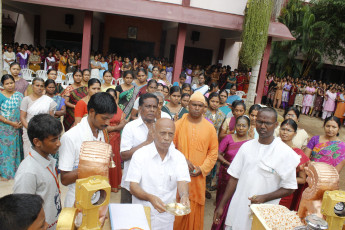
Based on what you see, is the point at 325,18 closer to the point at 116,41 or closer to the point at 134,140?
the point at 116,41

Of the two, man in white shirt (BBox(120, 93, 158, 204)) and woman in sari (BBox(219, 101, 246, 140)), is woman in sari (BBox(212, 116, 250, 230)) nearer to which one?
woman in sari (BBox(219, 101, 246, 140))

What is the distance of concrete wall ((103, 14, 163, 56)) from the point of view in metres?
13.7

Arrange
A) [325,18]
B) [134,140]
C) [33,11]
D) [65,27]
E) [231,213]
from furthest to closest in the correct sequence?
[325,18]
[65,27]
[33,11]
[134,140]
[231,213]

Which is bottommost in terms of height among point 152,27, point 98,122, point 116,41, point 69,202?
point 69,202

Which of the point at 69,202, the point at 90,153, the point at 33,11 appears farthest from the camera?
the point at 33,11

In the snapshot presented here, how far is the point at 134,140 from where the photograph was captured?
2811mm

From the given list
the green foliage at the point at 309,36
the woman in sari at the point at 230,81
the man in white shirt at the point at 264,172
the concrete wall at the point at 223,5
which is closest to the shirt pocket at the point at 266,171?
the man in white shirt at the point at 264,172

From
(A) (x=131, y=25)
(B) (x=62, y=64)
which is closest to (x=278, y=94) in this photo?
(A) (x=131, y=25)

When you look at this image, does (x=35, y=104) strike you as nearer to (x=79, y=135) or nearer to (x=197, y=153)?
(x=79, y=135)

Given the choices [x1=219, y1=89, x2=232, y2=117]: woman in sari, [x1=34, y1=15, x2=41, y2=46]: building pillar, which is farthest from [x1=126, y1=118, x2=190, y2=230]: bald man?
[x1=34, y1=15, x2=41, y2=46]: building pillar

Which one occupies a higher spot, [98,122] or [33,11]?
[33,11]

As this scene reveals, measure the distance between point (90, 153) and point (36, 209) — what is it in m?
0.34

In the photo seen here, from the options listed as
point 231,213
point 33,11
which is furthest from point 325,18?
point 231,213

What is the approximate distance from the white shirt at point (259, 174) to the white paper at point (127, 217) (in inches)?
42.6
